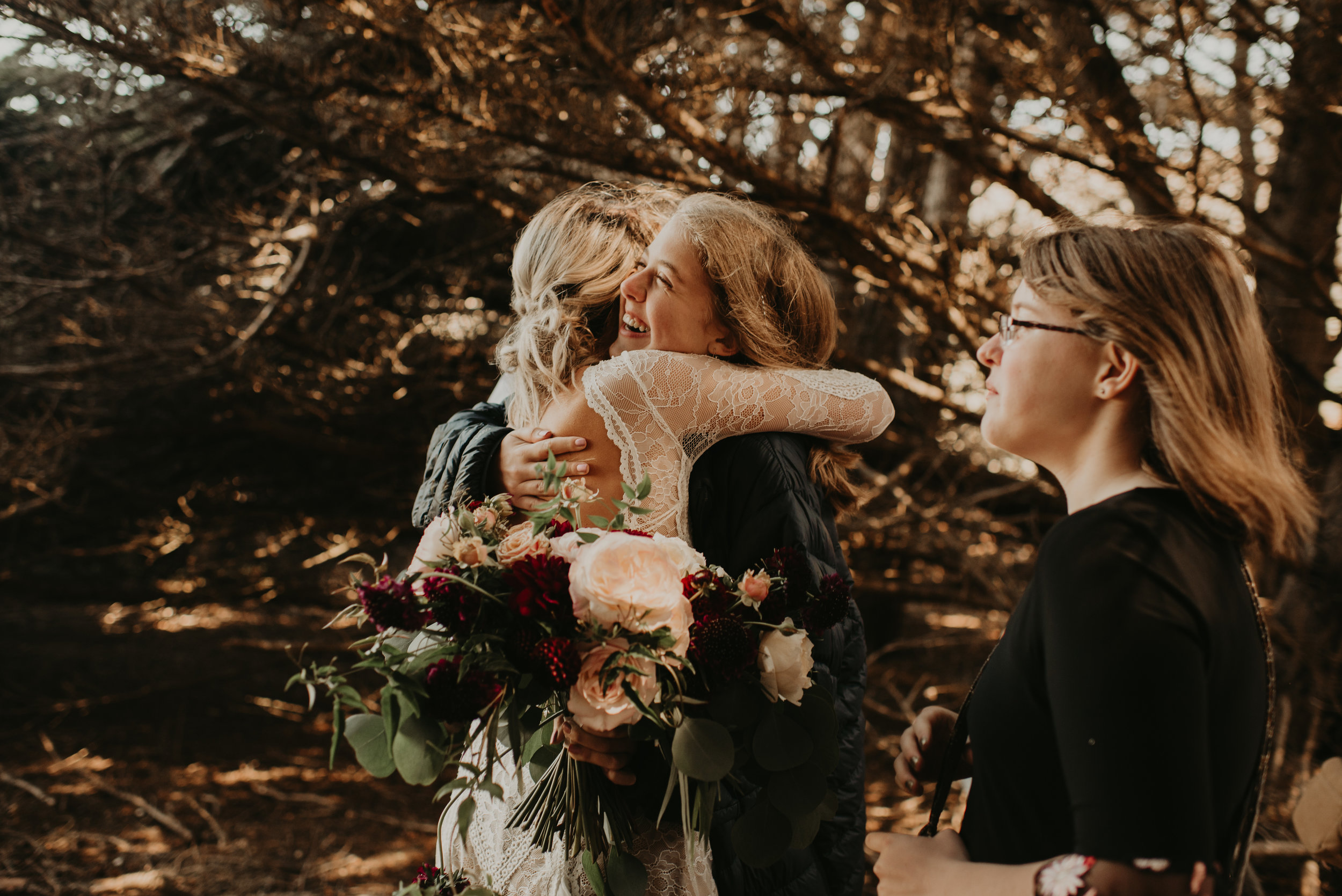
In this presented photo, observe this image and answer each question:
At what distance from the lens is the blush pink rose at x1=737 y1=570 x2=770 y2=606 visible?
129 centimetres

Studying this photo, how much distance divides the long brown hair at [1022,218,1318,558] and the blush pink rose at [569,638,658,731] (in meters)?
0.68

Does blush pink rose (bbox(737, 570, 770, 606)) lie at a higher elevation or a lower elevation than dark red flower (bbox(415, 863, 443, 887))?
higher

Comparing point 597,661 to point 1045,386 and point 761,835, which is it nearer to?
point 761,835

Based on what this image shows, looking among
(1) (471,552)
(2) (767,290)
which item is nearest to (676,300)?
(2) (767,290)

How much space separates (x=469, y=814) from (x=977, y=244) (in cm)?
309

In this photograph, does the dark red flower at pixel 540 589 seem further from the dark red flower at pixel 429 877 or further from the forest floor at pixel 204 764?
the forest floor at pixel 204 764

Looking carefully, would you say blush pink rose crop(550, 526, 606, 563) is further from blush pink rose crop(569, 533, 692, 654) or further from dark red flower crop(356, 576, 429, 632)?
dark red flower crop(356, 576, 429, 632)

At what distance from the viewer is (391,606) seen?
1.18 m

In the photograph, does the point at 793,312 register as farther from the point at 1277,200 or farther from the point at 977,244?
the point at 1277,200

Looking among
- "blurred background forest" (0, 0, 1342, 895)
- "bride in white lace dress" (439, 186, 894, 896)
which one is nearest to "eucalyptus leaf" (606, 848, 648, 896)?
"bride in white lace dress" (439, 186, 894, 896)

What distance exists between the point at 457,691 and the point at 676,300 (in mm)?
926

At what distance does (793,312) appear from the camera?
1.96 m

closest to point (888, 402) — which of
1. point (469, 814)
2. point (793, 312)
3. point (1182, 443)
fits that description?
point (793, 312)

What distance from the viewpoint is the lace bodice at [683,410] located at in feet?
5.33
